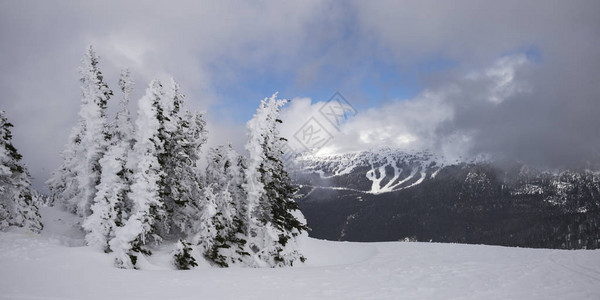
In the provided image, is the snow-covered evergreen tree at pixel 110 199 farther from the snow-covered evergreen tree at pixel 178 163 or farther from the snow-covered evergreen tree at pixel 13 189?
the snow-covered evergreen tree at pixel 13 189

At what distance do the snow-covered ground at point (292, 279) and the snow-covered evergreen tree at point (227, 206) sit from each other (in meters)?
2.17

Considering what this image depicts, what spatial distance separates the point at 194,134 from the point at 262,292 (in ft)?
54.1

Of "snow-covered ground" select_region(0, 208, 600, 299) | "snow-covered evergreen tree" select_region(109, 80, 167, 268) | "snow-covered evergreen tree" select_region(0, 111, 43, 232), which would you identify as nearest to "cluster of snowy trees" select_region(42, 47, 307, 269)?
"snow-covered evergreen tree" select_region(109, 80, 167, 268)

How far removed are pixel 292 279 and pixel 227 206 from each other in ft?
28.7

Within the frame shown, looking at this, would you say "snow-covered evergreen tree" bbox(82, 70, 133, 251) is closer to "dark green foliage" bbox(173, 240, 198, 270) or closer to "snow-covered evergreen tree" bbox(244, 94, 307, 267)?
"dark green foliage" bbox(173, 240, 198, 270)

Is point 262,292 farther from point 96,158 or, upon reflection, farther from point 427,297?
point 96,158

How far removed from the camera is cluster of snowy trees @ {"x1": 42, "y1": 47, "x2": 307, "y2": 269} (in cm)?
1892

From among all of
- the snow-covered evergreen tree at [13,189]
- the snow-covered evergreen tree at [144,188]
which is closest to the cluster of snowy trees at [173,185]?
the snow-covered evergreen tree at [144,188]

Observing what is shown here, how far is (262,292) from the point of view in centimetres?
1315

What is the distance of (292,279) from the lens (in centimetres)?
1627

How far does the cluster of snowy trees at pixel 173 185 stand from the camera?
1892 centimetres

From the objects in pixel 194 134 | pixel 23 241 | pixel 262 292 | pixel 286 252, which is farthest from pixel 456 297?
pixel 23 241

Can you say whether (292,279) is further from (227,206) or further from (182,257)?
(227,206)

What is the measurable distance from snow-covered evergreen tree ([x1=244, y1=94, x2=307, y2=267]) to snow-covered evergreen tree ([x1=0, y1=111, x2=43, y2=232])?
1552 cm
